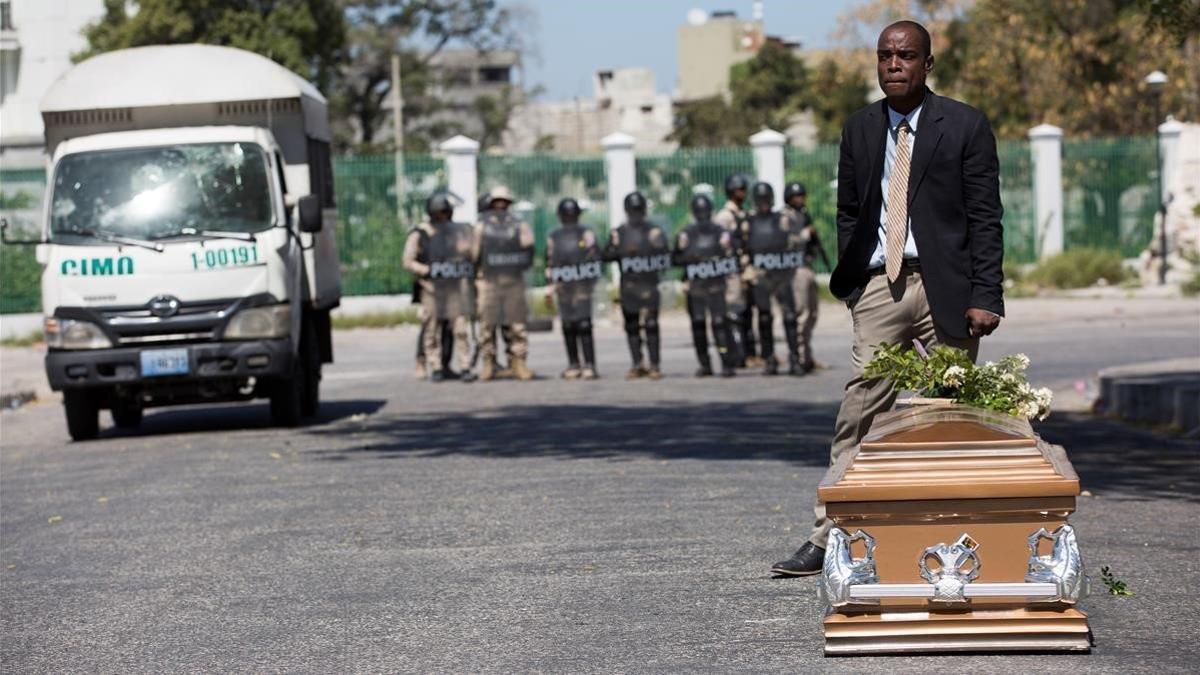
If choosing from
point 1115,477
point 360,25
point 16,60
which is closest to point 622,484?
point 1115,477

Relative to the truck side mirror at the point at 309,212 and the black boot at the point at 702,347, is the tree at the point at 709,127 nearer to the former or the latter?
the black boot at the point at 702,347

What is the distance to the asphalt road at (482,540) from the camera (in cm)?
702

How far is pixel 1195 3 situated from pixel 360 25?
44.0 metres

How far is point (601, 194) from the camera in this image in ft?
113

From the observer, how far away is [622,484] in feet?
37.4

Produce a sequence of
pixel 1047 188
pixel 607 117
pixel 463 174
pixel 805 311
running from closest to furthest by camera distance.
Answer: pixel 805 311 → pixel 463 174 → pixel 1047 188 → pixel 607 117

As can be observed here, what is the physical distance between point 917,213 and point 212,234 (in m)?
8.81

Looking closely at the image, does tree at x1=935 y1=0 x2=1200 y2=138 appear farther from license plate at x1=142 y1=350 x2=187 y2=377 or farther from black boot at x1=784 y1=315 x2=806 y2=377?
license plate at x1=142 y1=350 x2=187 y2=377

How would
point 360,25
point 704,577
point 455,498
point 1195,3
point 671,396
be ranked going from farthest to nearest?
point 360,25 < point 671,396 < point 1195,3 < point 455,498 < point 704,577

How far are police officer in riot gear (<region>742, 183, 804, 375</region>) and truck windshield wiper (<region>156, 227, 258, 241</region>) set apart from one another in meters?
6.80

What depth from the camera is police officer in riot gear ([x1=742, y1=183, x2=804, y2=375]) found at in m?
20.4

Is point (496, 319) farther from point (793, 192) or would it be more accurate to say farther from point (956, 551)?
point (956, 551)

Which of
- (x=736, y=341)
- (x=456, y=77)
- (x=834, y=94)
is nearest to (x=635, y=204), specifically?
(x=736, y=341)

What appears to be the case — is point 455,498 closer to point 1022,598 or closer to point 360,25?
point 1022,598
